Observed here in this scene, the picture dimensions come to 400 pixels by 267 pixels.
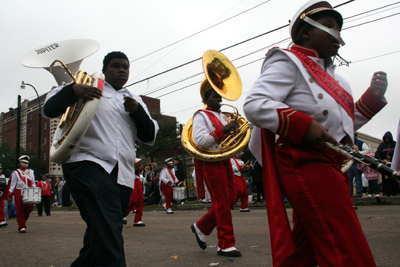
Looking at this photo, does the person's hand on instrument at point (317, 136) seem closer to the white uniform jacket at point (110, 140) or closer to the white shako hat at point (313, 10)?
the white shako hat at point (313, 10)

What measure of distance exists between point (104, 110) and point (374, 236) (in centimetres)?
422

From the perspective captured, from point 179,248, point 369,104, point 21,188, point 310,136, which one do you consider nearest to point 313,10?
point 369,104

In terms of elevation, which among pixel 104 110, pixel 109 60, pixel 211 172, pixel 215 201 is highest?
pixel 109 60

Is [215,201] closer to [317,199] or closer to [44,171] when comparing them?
[317,199]

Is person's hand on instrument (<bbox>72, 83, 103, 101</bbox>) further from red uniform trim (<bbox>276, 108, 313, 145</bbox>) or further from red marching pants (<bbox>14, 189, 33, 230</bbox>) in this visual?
red marching pants (<bbox>14, 189, 33, 230</bbox>)

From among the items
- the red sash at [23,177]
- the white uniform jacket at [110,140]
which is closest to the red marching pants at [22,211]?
the red sash at [23,177]

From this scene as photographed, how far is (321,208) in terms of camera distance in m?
1.94

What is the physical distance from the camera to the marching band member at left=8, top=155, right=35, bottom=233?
28.6 feet

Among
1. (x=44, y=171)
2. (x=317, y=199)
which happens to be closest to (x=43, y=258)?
(x=317, y=199)

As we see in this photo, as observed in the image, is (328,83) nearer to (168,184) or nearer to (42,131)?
(168,184)

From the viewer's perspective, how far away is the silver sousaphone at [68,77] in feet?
8.85

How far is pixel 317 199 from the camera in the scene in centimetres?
196

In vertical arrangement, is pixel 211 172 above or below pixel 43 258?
above

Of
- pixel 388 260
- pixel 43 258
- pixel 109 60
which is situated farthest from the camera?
pixel 43 258
